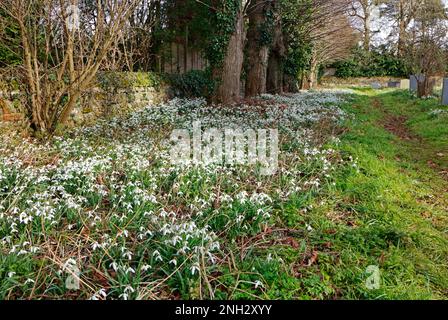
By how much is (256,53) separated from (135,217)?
13117mm

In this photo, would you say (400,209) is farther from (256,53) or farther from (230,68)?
(256,53)

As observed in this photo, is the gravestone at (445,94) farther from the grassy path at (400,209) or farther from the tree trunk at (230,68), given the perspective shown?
the tree trunk at (230,68)

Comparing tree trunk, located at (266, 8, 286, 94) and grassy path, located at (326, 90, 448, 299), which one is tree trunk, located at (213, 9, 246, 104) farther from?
tree trunk, located at (266, 8, 286, 94)

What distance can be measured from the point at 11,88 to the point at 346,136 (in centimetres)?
696

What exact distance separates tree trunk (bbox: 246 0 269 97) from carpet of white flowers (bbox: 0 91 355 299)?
9.68 m

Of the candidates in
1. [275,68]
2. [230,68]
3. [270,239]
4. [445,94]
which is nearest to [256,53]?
[275,68]

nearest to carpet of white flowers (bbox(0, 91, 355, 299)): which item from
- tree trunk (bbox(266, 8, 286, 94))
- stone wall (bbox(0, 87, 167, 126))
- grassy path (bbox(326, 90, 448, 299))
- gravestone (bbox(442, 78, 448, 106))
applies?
grassy path (bbox(326, 90, 448, 299))

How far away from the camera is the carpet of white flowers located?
2638mm

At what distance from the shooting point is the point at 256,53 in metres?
15.4

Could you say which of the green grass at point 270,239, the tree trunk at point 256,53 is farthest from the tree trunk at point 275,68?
the green grass at point 270,239

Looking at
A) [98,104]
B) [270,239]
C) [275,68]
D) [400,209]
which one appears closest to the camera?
[270,239]

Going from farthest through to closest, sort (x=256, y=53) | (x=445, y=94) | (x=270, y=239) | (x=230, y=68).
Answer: (x=256, y=53) → (x=445, y=94) → (x=230, y=68) → (x=270, y=239)

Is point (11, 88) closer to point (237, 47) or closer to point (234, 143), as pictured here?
point (234, 143)
